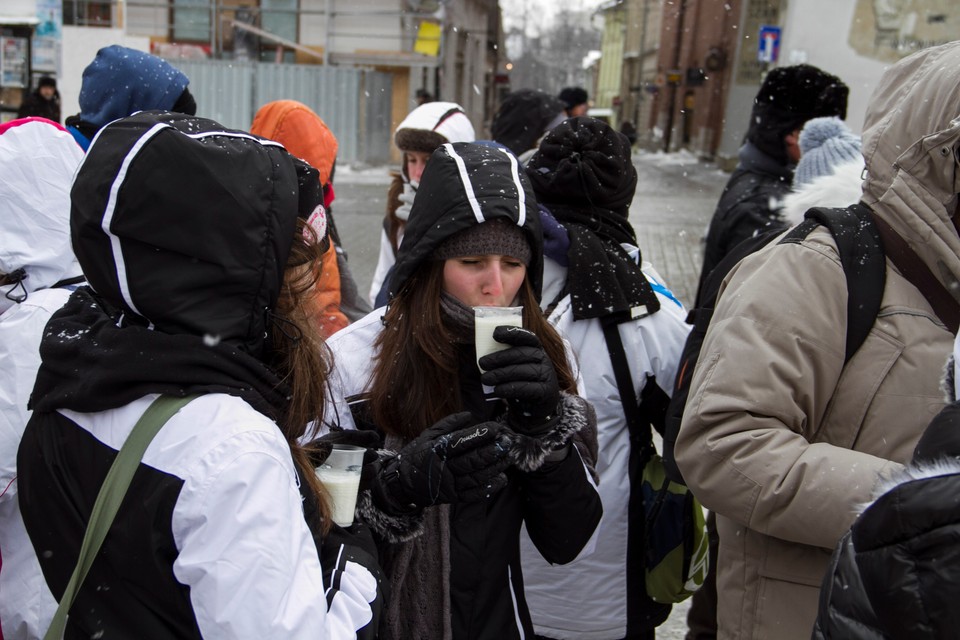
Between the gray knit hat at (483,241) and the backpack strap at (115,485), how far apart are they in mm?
1019

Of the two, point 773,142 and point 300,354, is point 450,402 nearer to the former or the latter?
point 300,354

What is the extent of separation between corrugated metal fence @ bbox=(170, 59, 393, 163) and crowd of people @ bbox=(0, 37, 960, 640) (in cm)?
1895

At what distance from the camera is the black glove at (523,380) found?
1.93 meters

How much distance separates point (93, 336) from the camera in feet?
4.85

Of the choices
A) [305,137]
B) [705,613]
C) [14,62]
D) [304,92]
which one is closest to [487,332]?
[705,613]

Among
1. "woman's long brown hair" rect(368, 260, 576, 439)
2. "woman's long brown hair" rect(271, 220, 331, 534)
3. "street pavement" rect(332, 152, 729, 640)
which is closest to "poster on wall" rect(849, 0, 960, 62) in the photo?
"street pavement" rect(332, 152, 729, 640)

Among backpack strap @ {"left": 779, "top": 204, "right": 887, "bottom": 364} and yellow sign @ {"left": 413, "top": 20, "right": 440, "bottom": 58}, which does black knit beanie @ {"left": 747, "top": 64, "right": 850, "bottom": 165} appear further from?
yellow sign @ {"left": 413, "top": 20, "right": 440, "bottom": 58}

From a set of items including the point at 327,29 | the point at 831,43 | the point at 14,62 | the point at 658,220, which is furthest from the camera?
the point at 327,29

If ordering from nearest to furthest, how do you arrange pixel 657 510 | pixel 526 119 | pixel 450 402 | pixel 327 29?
1. pixel 450 402
2. pixel 657 510
3. pixel 526 119
4. pixel 327 29

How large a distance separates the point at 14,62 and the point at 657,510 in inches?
768

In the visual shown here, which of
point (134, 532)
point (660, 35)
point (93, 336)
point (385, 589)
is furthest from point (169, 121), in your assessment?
point (660, 35)

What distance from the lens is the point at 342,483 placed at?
67.4 inches

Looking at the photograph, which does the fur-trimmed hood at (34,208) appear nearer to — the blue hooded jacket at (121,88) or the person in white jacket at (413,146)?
the blue hooded jacket at (121,88)

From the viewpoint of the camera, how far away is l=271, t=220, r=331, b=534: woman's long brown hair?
165 centimetres
